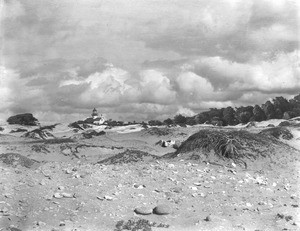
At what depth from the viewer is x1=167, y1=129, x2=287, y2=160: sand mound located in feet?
34.3

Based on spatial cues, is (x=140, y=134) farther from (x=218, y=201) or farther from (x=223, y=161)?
(x=218, y=201)

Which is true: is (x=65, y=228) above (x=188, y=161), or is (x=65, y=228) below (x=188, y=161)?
below

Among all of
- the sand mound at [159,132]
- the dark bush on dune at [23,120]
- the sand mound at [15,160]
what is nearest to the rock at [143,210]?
the sand mound at [15,160]

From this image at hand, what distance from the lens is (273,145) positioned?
11.8 metres

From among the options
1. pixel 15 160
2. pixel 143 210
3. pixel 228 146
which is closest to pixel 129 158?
pixel 228 146

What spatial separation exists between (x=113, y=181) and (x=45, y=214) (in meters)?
2.04

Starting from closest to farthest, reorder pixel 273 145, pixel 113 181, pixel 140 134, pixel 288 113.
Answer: pixel 113 181 → pixel 273 145 → pixel 140 134 → pixel 288 113

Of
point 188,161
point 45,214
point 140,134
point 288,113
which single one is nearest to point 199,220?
point 45,214

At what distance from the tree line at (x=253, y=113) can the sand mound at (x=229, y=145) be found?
26.2 meters

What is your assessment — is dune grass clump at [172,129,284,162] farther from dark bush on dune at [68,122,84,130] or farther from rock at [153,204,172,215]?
dark bush on dune at [68,122,84,130]

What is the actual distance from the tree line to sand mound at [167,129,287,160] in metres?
26.2

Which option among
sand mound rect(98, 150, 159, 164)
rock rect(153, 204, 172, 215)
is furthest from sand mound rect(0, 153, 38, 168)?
rock rect(153, 204, 172, 215)

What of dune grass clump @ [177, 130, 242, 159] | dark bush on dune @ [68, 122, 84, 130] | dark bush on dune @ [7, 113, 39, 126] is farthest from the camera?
dark bush on dune @ [68, 122, 84, 130]

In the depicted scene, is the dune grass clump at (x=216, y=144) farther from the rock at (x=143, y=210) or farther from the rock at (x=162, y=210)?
the rock at (x=143, y=210)
